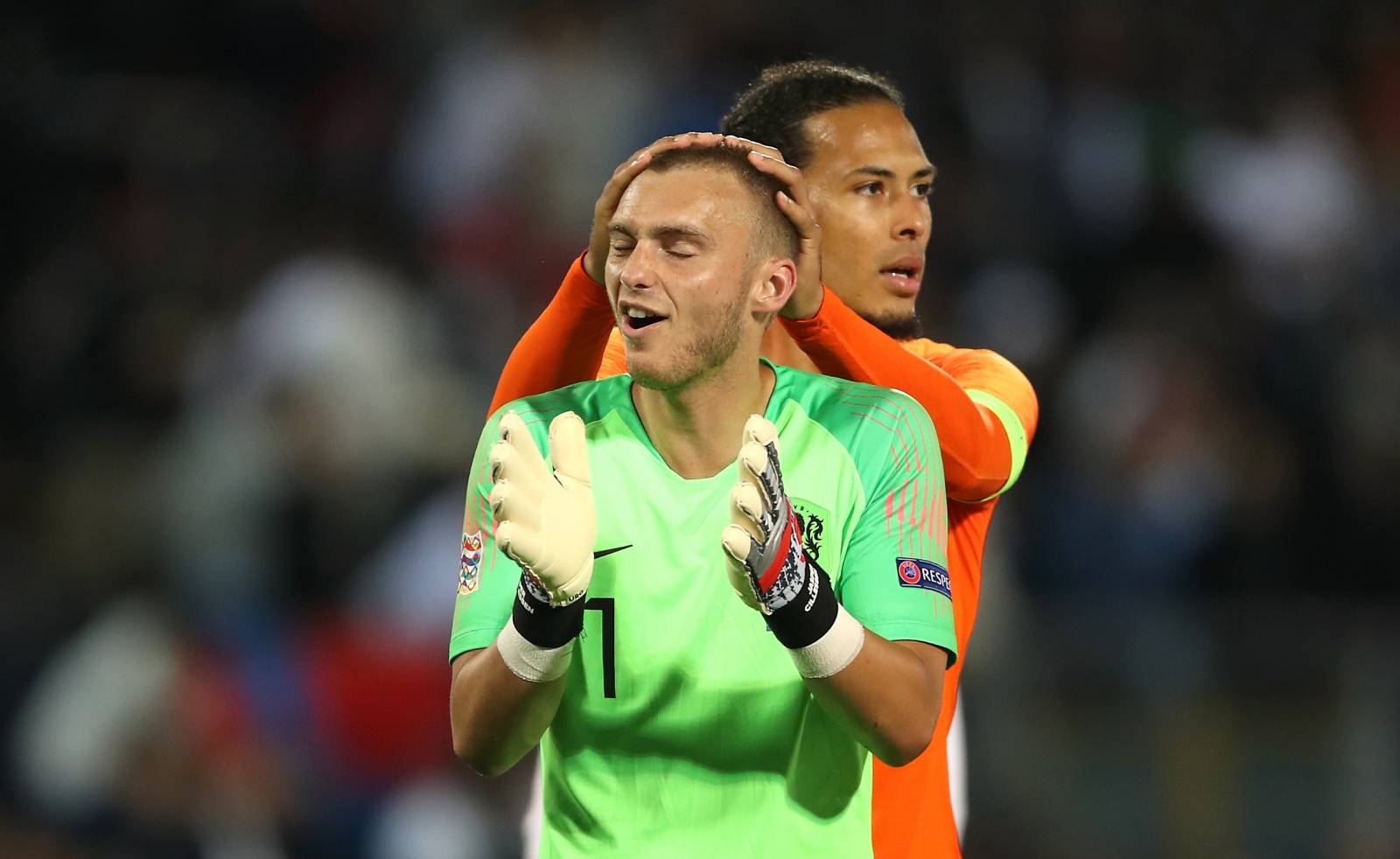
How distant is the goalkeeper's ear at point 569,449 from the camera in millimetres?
2725

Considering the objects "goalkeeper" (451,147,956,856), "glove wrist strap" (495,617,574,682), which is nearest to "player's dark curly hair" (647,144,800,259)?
"goalkeeper" (451,147,956,856)

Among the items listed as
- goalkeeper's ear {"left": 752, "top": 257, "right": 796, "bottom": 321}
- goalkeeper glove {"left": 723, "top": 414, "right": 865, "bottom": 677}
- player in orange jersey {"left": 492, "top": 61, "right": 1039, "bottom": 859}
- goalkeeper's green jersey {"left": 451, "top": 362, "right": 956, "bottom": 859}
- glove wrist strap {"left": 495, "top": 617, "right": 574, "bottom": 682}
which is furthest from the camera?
player in orange jersey {"left": 492, "top": 61, "right": 1039, "bottom": 859}

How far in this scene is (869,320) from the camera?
3955 mm

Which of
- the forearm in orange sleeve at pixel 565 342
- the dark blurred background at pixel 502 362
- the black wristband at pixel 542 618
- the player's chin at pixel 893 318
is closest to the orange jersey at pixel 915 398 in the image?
the forearm in orange sleeve at pixel 565 342

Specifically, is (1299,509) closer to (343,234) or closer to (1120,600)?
(1120,600)

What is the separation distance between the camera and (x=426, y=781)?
656cm

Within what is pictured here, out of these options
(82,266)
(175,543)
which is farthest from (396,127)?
(175,543)

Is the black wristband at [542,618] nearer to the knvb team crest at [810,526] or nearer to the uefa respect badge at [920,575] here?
the knvb team crest at [810,526]

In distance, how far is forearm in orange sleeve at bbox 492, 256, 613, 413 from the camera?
11.0ft

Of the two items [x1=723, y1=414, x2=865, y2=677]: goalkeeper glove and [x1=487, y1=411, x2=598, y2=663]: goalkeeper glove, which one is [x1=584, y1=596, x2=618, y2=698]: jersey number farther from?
[x1=723, y1=414, x2=865, y2=677]: goalkeeper glove

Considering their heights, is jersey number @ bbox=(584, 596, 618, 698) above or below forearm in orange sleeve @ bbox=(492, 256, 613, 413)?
below

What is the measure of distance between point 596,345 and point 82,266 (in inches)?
204

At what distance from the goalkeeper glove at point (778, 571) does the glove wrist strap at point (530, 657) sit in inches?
11.4

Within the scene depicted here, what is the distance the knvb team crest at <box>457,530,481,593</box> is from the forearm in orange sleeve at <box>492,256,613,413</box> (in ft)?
1.81
